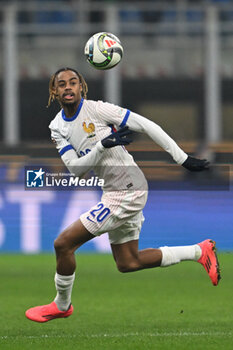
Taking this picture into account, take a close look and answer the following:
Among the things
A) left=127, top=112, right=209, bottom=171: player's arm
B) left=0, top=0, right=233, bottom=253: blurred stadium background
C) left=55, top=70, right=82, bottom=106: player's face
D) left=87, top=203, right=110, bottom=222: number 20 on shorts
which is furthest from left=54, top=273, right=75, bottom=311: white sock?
left=0, top=0, right=233, bottom=253: blurred stadium background

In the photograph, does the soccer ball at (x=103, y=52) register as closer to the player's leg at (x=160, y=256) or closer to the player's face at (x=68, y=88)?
the player's face at (x=68, y=88)

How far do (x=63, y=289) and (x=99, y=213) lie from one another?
2.17ft

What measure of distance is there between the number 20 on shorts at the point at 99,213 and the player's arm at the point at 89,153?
298 mm

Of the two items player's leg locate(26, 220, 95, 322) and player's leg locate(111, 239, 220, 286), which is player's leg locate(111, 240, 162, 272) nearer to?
player's leg locate(111, 239, 220, 286)

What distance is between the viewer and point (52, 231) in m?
11.7

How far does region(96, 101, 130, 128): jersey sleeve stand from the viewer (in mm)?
6641

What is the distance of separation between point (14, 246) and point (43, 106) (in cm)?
1251

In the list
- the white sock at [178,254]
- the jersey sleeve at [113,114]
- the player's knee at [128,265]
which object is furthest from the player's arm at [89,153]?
the white sock at [178,254]

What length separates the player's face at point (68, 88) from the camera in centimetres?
659

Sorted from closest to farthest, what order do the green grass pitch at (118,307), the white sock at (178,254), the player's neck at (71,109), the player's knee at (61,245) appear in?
the green grass pitch at (118,307) < the player's knee at (61,245) < the player's neck at (71,109) < the white sock at (178,254)

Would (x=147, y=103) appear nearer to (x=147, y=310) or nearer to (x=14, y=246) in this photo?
(x=14, y=246)

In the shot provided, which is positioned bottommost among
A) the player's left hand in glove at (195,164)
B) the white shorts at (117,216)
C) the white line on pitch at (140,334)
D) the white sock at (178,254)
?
the white line on pitch at (140,334)

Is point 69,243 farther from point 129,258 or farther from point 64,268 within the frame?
point 129,258

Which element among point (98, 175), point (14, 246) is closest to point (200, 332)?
point (98, 175)
